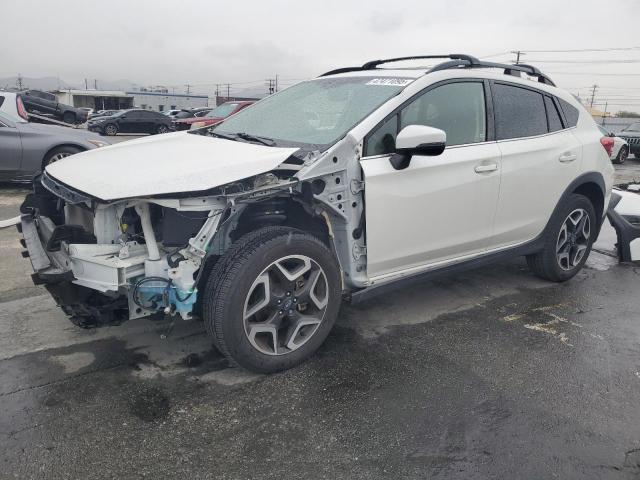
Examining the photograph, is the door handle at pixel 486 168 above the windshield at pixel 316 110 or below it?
below

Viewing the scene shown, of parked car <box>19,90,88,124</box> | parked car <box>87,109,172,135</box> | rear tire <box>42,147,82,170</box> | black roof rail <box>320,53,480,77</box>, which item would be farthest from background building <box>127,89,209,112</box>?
black roof rail <box>320,53,480,77</box>

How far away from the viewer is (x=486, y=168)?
3750 mm

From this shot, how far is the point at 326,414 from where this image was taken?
272 cm

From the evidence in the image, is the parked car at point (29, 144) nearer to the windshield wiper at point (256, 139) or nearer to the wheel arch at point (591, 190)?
the windshield wiper at point (256, 139)

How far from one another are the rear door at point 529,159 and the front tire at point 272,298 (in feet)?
5.46

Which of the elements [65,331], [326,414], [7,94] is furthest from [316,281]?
[7,94]

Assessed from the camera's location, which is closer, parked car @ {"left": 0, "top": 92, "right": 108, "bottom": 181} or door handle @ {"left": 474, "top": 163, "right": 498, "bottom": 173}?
door handle @ {"left": 474, "top": 163, "right": 498, "bottom": 173}

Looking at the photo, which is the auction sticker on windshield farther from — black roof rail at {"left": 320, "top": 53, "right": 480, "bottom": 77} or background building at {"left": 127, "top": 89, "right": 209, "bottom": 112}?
background building at {"left": 127, "top": 89, "right": 209, "bottom": 112}

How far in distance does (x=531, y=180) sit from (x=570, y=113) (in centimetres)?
100

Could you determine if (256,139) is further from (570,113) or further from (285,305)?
(570,113)

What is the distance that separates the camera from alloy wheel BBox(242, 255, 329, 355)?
115 inches

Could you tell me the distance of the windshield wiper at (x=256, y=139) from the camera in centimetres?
340

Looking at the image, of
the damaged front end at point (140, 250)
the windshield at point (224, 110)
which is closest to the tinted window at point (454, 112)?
the damaged front end at point (140, 250)

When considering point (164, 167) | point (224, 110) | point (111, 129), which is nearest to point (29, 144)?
point (164, 167)
